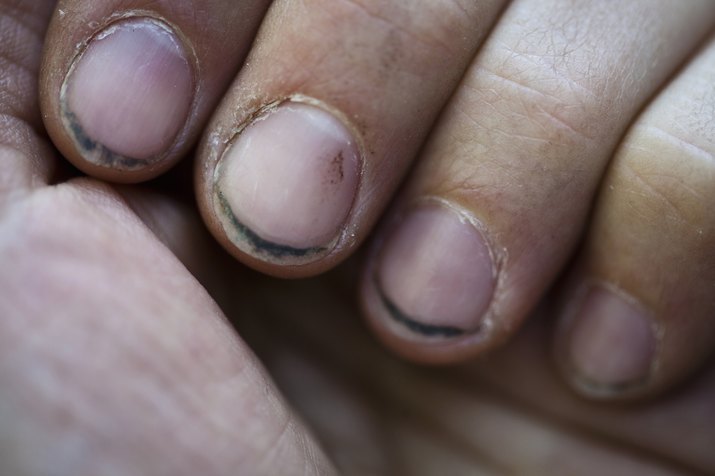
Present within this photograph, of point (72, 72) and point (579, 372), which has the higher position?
point (72, 72)

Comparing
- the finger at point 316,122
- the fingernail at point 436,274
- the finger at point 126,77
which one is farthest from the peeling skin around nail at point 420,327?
the finger at point 126,77

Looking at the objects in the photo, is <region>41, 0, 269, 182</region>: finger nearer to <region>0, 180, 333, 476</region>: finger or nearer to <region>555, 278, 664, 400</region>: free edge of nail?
<region>0, 180, 333, 476</region>: finger

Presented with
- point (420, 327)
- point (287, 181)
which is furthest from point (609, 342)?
point (287, 181)

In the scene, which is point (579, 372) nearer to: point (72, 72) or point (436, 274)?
point (436, 274)

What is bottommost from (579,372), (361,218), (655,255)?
(579,372)

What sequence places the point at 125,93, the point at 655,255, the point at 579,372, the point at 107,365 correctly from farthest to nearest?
1. the point at 579,372
2. the point at 655,255
3. the point at 125,93
4. the point at 107,365
